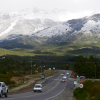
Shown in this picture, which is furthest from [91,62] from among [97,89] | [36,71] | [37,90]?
[97,89]

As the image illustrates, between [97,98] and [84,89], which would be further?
[84,89]

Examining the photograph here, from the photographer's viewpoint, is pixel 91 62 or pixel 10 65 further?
pixel 10 65

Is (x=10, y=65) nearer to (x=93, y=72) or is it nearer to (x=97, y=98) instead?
(x=93, y=72)

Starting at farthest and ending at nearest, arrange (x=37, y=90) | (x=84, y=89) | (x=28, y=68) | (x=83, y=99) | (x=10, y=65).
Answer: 1. (x=28, y=68)
2. (x=10, y=65)
3. (x=37, y=90)
4. (x=84, y=89)
5. (x=83, y=99)

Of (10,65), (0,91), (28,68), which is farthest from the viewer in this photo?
(28,68)

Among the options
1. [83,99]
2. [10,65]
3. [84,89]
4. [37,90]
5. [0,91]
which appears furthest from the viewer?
[10,65]

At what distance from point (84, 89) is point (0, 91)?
63.9ft

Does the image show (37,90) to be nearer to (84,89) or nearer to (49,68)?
(84,89)

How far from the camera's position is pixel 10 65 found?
511 ft

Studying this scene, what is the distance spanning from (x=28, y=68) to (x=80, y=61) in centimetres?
4396

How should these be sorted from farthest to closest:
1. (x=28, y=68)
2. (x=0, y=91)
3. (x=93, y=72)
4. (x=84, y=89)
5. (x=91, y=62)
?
(x=28, y=68) → (x=91, y=62) → (x=93, y=72) → (x=84, y=89) → (x=0, y=91)

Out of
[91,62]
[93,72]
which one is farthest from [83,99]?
[91,62]

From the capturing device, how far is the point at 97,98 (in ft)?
→ 117

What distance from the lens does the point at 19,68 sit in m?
165
